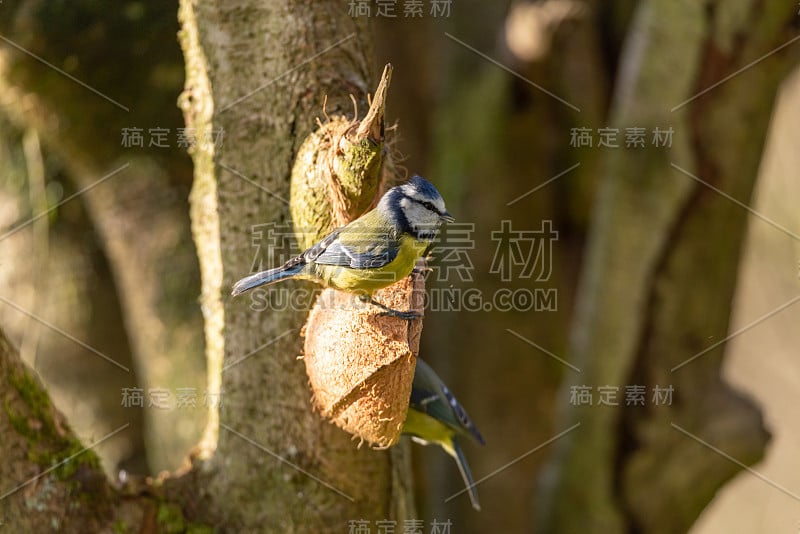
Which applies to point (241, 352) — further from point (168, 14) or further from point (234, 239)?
point (168, 14)

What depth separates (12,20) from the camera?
3.17m

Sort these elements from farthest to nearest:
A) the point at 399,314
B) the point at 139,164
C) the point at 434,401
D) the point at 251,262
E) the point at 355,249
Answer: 1. the point at 139,164
2. the point at 434,401
3. the point at 251,262
4. the point at 355,249
5. the point at 399,314

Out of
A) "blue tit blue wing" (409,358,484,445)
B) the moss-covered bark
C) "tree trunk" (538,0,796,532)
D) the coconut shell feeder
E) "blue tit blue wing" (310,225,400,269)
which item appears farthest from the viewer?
the moss-covered bark

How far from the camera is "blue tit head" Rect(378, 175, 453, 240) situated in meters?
2.12

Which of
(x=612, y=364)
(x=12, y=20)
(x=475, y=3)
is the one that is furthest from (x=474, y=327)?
(x=12, y=20)

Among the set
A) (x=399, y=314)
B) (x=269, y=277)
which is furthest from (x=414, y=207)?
(x=269, y=277)

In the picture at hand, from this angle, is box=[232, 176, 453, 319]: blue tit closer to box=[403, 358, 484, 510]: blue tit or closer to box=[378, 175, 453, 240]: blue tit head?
box=[378, 175, 453, 240]: blue tit head

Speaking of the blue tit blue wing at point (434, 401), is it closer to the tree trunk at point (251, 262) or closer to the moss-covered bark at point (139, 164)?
the tree trunk at point (251, 262)

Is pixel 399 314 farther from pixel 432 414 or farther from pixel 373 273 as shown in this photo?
pixel 432 414

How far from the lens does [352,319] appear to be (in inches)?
80.9

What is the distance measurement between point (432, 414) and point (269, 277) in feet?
2.38

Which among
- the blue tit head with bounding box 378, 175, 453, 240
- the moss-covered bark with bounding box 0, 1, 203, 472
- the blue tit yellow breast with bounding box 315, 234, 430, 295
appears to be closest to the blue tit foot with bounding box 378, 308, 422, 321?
the blue tit yellow breast with bounding box 315, 234, 430, 295

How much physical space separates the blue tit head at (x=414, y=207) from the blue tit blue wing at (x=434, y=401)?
44 centimetres

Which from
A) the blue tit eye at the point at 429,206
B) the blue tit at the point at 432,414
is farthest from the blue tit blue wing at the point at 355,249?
the blue tit at the point at 432,414
